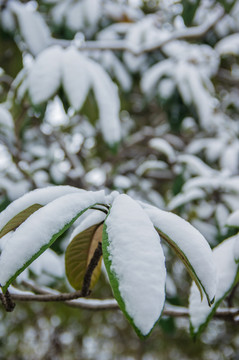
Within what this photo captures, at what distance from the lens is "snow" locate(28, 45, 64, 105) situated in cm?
88

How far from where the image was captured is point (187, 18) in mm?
1369

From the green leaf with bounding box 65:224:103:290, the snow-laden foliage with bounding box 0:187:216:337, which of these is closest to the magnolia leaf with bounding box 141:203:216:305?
the snow-laden foliage with bounding box 0:187:216:337

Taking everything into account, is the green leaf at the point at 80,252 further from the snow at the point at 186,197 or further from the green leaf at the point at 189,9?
the green leaf at the point at 189,9

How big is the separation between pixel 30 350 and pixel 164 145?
261 centimetres

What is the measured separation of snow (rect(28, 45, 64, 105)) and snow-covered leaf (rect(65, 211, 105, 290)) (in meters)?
0.49

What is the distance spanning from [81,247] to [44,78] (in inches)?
20.9

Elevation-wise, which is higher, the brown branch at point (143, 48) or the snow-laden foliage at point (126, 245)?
the snow-laden foliage at point (126, 245)

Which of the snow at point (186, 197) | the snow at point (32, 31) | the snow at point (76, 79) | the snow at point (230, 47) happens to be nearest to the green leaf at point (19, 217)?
the snow at point (76, 79)

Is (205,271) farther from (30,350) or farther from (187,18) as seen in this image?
(30,350)

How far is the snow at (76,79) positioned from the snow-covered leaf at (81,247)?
451 mm

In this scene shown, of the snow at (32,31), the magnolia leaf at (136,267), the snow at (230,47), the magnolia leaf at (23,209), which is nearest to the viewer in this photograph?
the magnolia leaf at (136,267)

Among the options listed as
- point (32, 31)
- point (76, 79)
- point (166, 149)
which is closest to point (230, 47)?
point (166, 149)

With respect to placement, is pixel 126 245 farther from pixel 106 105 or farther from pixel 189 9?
pixel 189 9

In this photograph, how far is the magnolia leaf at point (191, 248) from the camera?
36 centimetres
